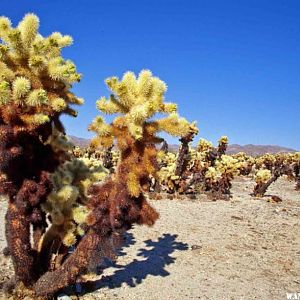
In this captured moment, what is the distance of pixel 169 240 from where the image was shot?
9664 millimetres

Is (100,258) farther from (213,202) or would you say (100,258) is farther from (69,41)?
A: (213,202)

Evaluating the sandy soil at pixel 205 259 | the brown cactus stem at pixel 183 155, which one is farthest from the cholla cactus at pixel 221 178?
the sandy soil at pixel 205 259

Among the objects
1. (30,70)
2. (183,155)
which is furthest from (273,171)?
(30,70)

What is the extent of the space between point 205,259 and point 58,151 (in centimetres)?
432

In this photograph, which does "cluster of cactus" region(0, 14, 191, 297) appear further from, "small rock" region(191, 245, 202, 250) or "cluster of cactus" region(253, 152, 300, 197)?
"cluster of cactus" region(253, 152, 300, 197)

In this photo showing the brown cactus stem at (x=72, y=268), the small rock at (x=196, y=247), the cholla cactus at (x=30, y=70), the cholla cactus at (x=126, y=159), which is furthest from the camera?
the small rock at (x=196, y=247)

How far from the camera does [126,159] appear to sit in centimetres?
520

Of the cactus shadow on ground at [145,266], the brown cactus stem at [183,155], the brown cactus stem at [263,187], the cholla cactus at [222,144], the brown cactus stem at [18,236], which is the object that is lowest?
the cactus shadow on ground at [145,266]

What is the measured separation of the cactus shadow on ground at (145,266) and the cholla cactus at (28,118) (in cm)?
153

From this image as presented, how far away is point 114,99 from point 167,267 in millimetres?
3951

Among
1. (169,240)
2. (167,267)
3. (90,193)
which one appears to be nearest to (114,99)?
(90,193)

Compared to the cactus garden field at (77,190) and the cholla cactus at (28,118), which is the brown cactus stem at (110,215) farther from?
the cholla cactus at (28,118)

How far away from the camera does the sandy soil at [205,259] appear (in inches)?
264

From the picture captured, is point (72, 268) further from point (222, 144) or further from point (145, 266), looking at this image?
point (222, 144)
